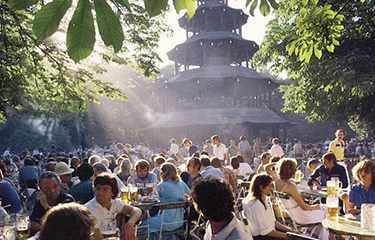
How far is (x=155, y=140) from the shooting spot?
43.2 metres

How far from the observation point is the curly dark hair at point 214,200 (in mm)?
3480

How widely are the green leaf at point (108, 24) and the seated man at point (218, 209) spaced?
2.09 meters

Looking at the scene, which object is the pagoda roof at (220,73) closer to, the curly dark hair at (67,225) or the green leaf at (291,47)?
the green leaf at (291,47)

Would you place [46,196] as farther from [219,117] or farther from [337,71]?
[219,117]

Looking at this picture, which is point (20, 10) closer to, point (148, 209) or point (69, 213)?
point (69, 213)

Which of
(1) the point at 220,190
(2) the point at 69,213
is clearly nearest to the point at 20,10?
(2) the point at 69,213

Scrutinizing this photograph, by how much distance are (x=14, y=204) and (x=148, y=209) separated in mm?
1956

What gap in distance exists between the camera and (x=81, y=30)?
1.57 m

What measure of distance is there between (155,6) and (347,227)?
150 inches

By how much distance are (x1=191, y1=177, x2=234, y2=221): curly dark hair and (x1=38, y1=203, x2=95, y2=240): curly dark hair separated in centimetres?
110

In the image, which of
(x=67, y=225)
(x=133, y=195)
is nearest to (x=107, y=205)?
(x=133, y=195)

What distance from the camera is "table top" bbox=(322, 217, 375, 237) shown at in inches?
178

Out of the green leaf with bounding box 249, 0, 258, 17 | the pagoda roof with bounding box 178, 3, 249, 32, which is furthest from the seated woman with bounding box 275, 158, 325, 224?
the pagoda roof with bounding box 178, 3, 249, 32

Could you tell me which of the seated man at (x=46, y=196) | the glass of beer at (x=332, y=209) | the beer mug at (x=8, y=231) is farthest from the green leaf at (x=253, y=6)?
the seated man at (x=46, y=196)
